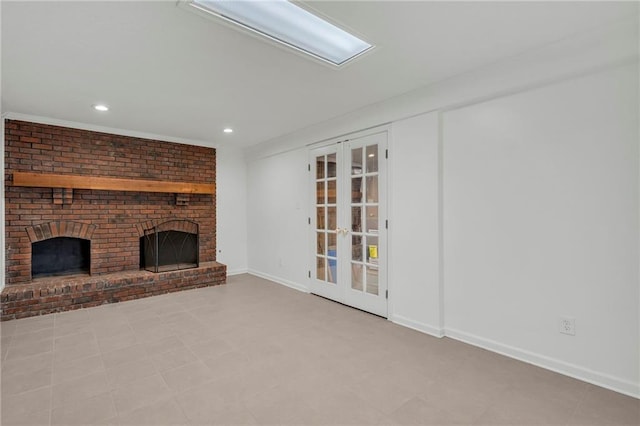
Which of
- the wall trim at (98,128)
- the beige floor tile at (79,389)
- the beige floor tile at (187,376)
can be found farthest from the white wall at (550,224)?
the wall trim at (98,128)

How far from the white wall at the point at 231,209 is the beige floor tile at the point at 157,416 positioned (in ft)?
12.6

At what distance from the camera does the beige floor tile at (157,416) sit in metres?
1.80

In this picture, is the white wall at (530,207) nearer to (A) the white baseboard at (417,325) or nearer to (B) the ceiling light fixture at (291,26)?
(A) the white baseboard at (417,325)

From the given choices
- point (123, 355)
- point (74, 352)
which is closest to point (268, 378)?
point (123, 355)

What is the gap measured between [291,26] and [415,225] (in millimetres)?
2113

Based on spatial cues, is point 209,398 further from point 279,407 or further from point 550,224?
point 550,224

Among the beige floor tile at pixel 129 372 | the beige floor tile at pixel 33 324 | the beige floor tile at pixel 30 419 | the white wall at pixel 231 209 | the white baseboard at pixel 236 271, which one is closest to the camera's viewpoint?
the beige floor tile at pixel 30 419

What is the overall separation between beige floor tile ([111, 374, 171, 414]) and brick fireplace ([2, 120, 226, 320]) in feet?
7.70

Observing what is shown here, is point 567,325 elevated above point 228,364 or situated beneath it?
elevated above

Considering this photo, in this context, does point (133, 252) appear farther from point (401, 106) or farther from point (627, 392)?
point (627, 392)

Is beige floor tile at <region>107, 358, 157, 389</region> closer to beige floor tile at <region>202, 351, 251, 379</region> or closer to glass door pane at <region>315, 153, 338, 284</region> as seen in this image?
beige floor tile at <region>202, 351, 251, 379</region>

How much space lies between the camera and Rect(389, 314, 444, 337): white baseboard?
301 cm

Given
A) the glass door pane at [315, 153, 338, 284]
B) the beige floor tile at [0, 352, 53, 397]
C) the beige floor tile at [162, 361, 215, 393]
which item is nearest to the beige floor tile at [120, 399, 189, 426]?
the beige floor tile at [162, 361, 215, 393]

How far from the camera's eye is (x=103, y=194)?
Result: 14.6ft
